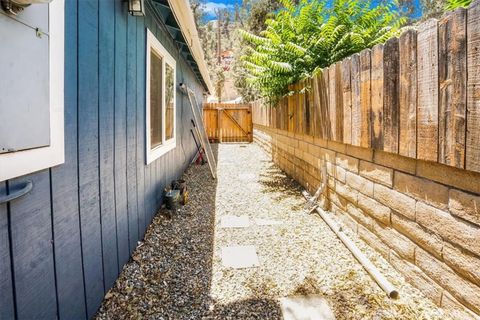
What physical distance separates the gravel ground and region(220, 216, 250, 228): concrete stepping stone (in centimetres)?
7

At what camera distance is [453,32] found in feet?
5.36

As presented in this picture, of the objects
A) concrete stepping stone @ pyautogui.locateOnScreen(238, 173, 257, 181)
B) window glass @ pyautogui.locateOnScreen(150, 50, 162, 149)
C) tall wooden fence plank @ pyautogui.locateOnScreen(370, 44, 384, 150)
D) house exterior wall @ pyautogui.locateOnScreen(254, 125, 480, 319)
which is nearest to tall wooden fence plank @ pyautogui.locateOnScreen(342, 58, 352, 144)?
house exterior wall @ pyautogui.locateOnScreen(254, 125, 480, 319)

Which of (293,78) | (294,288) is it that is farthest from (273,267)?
(293,78)

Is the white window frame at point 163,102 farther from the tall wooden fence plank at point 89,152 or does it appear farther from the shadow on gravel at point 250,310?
the shadow on gravel at point 250,310

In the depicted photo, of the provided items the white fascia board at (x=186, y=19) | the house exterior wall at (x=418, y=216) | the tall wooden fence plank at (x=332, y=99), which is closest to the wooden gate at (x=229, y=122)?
the white fascia board at (x=186, y=19)

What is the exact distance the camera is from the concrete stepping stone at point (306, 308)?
6.22ft

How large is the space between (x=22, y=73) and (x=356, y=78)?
2.62m

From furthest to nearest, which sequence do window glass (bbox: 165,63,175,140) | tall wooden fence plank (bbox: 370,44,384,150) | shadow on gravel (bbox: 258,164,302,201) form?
1. shadow on gravel (bbox: 258,164,302,201)
2. window glass (bbox: 165,63,175,140)
3. tall wooden fence plank (bbox: 370,44,384,150)

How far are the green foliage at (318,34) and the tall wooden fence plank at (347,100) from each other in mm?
825

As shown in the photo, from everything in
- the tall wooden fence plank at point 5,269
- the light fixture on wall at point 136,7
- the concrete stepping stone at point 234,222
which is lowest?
the concrete stepping stone at point 234,222

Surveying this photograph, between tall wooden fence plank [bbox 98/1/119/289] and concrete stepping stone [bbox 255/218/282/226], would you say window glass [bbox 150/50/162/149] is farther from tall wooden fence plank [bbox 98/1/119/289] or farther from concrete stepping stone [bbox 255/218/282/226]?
concrete stepping stone [bbox 255/218/282/226]

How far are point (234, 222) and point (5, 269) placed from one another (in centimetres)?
262

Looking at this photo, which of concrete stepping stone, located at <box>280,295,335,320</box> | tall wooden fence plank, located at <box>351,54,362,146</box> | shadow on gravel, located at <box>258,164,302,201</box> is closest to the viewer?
concrete stepping stone, located at <box>280,295,335,320</box>

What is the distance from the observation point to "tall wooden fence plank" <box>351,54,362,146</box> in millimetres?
2761
